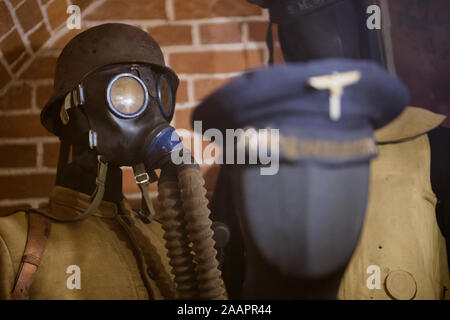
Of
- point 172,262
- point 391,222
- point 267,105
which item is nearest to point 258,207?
point 267,105

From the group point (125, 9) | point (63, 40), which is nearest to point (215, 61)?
point (125, 9)

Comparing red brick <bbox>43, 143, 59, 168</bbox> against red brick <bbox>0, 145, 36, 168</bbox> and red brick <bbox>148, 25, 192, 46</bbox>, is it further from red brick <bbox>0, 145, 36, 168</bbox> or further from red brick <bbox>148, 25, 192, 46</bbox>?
red brick <bbox>148, 25, 192, 46</bbox>

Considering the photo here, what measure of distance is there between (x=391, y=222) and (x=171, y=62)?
66 cm

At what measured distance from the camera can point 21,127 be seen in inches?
43.2

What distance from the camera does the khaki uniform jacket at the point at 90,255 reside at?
90cm

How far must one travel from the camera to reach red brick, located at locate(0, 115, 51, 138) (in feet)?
3.55

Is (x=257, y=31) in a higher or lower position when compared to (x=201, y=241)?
higher

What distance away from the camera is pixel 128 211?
3.55 ft

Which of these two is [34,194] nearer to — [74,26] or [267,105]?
[74,26]

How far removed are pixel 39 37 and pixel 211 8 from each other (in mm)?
444

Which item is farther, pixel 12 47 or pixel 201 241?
pixel 12 47

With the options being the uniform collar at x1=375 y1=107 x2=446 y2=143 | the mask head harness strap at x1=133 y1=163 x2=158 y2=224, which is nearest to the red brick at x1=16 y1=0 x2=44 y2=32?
the mask head harness strap at x1=133 y1=163 x2=158 y2=224

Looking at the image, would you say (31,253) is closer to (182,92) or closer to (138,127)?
(138,127)

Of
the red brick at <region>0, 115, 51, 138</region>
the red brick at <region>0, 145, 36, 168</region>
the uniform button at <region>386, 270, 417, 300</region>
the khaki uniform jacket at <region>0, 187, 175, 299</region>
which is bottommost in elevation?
the uniform button at <region>386, 270, 417, 300</region>
